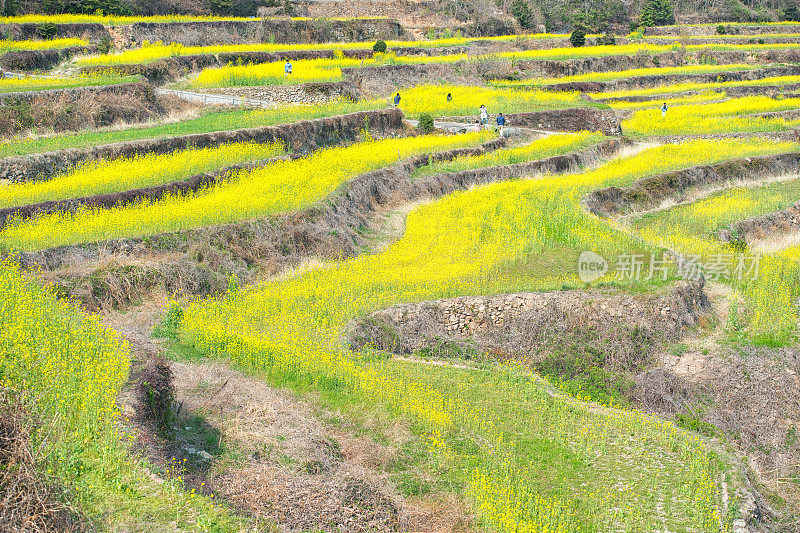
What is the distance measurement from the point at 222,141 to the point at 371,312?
427 inches

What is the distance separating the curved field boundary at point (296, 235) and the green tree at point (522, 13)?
104 ft

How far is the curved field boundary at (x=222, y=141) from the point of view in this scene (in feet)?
60.0

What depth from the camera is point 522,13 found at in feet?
179

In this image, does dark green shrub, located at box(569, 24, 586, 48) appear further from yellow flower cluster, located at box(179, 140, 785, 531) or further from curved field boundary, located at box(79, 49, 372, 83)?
yellow flower cluster, located at box(179, 140, 785, 531)

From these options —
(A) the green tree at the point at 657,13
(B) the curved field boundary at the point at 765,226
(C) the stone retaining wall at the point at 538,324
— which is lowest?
(C) the stone retaining wall at the point at 538,324

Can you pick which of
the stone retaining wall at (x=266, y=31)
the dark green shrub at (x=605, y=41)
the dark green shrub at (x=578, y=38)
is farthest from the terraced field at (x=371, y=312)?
the dark green shrub at (x=605, y=41)

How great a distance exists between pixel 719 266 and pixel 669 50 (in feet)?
122

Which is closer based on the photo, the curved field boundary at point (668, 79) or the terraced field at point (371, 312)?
the terraced field at point (371, 312)

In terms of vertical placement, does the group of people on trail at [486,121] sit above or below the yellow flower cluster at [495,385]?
above

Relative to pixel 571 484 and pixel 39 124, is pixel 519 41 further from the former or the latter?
pixel 571 484

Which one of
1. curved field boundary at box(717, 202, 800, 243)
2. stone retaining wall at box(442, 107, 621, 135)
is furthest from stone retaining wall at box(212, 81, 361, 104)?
curved field boundary at box(717, 202, 800, 243)

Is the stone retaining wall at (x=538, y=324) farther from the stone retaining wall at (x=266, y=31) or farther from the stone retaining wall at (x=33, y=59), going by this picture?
the stone retaining wall at (x=266, y=31)

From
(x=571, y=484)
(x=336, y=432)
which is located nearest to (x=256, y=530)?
(x=336, y=432)

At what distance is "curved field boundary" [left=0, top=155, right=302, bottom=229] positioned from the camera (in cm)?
1555
